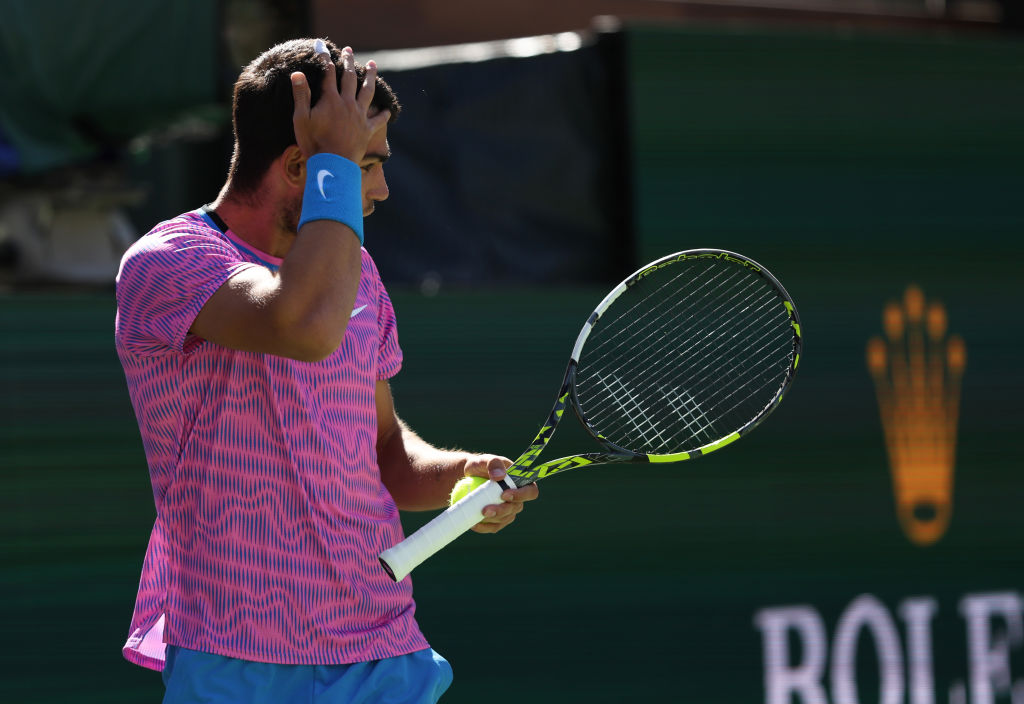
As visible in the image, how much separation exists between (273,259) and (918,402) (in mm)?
3383

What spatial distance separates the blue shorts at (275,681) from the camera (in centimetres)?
207

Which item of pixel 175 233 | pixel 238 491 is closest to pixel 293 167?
pixel 175 233

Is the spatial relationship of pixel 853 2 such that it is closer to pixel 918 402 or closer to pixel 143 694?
pixel 918 402

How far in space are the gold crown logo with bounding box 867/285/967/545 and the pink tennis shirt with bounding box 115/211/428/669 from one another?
318 centimetres

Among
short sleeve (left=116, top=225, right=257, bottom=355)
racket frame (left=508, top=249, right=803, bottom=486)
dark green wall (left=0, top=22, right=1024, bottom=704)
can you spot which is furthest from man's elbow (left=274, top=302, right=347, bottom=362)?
dark green wall (left=0, top=22, right=1024, bottom=704)

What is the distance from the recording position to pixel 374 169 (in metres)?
2.21

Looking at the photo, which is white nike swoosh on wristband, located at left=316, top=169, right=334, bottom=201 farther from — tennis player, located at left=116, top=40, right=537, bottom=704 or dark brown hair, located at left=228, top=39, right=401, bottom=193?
dark brown hair, located at left=228, top=39, right=401, bottom=193

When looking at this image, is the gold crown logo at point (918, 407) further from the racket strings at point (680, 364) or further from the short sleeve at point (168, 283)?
the short sleeve at point (168, 283)

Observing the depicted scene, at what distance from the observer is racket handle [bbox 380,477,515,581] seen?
7.06ft

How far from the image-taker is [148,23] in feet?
13.8

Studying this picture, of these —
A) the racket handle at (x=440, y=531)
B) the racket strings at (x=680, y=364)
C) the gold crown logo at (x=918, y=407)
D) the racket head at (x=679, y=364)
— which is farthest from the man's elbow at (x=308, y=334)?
the gold crown logo at (x=918, y=407)

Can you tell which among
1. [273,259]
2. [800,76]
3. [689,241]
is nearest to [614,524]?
[689,241]

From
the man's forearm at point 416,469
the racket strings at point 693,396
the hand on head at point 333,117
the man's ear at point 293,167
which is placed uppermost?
the hand on head at point 333,117

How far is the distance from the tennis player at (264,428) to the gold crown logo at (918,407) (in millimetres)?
3109
